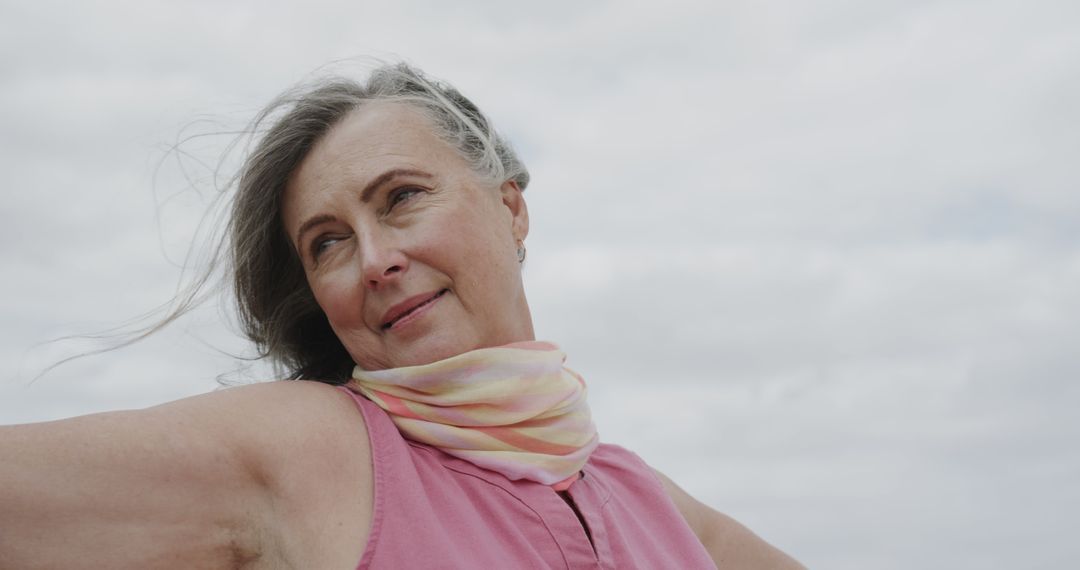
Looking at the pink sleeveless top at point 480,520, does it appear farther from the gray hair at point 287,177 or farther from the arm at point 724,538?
the gray hair at point 287,177

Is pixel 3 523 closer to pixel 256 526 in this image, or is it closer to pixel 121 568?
pixel 121 568

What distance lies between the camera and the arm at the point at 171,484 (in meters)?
1.96

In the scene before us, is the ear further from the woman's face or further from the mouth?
the mouth

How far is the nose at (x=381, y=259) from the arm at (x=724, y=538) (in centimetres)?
115

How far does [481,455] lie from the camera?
265 centimetres

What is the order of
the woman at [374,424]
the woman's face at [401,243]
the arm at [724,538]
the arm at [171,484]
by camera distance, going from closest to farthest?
the arm at [171,484], the woman at [374,424], the woman's face at [401,243], the arm at [724,538]

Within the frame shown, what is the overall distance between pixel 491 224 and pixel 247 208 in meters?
0.69

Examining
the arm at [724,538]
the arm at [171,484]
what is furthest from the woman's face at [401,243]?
the arm at [724,538]

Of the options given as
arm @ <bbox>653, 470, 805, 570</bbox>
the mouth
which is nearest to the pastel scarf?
the mouth

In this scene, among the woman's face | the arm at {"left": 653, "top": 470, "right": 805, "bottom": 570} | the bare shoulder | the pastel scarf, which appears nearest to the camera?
the bare shoulder

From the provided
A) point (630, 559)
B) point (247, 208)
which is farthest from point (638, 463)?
point (247, 208)

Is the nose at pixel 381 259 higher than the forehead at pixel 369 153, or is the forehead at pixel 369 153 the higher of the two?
the forehead at pixel 369 153

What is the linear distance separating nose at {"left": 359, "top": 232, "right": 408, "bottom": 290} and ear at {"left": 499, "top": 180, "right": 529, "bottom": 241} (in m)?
0.50

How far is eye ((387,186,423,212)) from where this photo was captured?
2.82m
